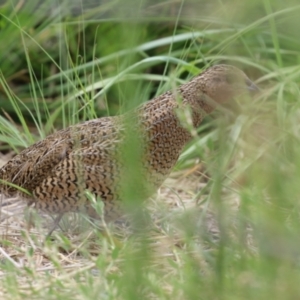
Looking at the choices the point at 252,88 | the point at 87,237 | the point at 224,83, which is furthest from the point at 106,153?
the point at 252,88

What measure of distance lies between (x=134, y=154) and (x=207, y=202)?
1941 mm

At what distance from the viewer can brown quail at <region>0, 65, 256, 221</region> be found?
3.33 meters

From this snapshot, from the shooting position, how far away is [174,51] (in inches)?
196

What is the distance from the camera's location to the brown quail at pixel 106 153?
3.33 meters

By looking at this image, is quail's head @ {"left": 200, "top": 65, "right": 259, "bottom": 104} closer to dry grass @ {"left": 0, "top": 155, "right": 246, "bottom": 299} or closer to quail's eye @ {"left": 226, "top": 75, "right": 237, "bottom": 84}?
quail's eye @ {"left": 226, "top": 75, "right": 237, "bottom": 84}

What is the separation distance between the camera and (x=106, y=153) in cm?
337

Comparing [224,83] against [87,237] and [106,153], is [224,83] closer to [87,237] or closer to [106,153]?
[106,153]

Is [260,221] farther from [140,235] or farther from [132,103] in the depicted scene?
[132,103]

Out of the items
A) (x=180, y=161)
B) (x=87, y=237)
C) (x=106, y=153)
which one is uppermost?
(x=106, y=153)

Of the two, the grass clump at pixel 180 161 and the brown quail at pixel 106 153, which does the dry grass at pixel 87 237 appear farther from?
the brown quail at pixel 106 153

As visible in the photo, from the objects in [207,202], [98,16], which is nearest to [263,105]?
[207,202]

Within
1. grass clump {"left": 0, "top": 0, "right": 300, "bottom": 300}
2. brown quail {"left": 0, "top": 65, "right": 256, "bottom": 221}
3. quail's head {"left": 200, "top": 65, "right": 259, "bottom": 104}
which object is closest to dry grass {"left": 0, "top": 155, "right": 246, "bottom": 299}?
grass clump {"left": 0, "top": 0, "right": 300, "bottom": 300}

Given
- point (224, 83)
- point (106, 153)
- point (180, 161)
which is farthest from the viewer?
point (180, 161)

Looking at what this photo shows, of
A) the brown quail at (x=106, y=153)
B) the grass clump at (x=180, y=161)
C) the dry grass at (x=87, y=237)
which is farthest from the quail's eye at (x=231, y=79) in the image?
the dry grass at (x=87, y=237)
